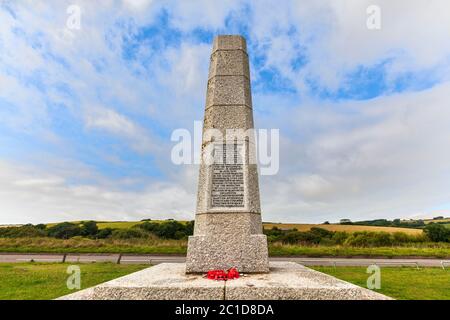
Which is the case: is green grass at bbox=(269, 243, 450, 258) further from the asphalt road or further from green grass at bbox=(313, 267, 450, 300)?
green grass at bbox=(313, 267, 450, 300)

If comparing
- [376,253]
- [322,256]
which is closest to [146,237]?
[322,256]

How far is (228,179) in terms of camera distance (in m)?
7.32

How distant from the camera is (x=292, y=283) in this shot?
5121 millimetres

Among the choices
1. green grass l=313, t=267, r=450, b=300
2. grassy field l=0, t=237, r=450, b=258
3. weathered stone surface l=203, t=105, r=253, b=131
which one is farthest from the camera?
grassy field l=0, t=237, r=450, b=258

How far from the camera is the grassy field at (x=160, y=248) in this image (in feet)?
65.4

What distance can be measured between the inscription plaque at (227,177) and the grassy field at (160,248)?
12.5m

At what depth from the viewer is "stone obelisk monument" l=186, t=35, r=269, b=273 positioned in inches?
264

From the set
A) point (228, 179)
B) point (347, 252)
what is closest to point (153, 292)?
point (228, 179)

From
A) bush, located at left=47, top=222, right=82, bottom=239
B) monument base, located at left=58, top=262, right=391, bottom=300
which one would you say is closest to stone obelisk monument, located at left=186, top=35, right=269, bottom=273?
monument base, located at left=58, top=262, right=391, bottom=300

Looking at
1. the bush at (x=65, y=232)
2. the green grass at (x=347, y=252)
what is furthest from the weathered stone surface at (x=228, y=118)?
the bush at (x=65, y=232)

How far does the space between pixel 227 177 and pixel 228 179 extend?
2.0 inches

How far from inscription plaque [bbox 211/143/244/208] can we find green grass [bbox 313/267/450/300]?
5.00m
